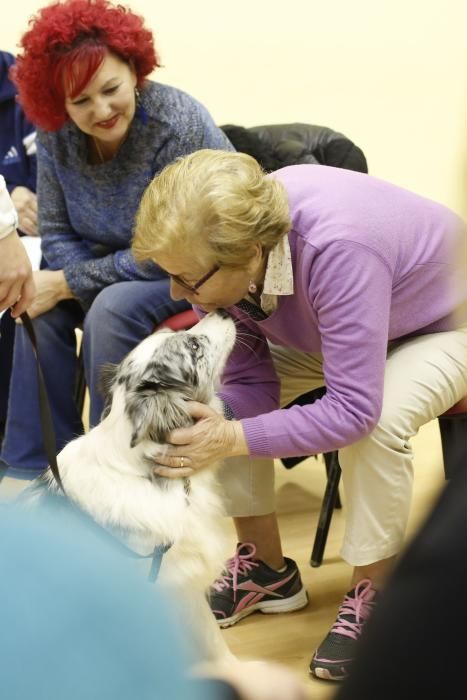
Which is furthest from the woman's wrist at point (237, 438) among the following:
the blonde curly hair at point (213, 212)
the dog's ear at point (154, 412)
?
the blonde curly hair at point (213, 212)

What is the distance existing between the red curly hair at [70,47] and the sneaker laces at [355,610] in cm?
167

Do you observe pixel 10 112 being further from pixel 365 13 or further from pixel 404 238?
pixel 365 13

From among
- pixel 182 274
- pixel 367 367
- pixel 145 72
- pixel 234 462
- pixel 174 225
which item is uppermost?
pixel 145 72

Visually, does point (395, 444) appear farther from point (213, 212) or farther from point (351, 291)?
point (213, 212)

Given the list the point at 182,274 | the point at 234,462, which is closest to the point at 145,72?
the point at 182,274

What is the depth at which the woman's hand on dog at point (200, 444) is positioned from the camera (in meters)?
1.88

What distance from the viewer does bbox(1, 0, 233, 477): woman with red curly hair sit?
2.60 metres

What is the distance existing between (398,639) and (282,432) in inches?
52.0

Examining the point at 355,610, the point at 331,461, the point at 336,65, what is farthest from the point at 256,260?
Answer: the point at 336,65

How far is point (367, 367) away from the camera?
1878 millimetres

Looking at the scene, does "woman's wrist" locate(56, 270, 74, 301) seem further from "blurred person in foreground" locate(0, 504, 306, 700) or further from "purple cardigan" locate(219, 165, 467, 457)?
"blurred person in foreground" locate(0, 504, 306, 700)

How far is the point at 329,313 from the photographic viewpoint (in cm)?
189

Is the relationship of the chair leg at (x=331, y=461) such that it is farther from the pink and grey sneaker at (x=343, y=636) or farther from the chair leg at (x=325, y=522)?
the pink and grey sneaker at (x=343, y=636)

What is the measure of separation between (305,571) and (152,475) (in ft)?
2.91
